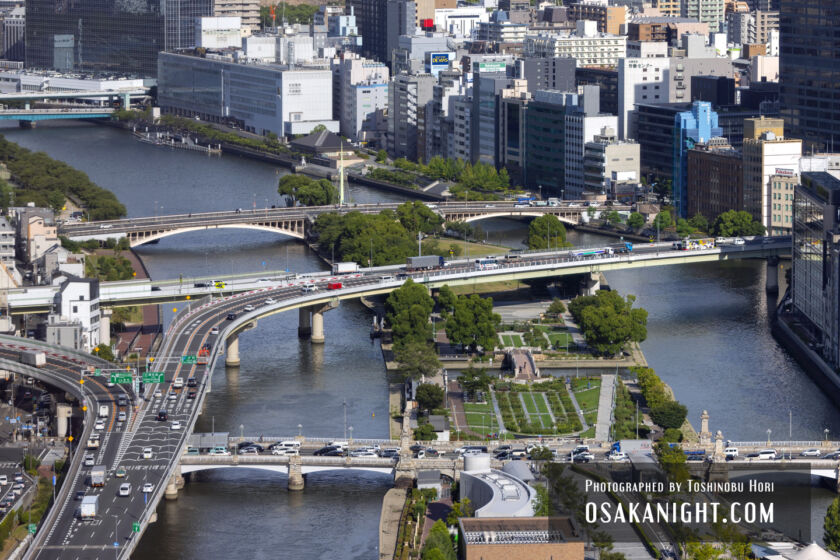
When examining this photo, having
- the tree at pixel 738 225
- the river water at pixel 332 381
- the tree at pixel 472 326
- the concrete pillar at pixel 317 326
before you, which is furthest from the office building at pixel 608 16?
the tree at pixel 472 326

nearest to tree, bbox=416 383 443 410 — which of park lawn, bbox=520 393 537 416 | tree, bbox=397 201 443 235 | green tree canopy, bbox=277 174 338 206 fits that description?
park lawn, bbox=520 393 537 416

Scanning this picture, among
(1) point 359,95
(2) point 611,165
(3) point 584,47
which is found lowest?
(2) point 611,165

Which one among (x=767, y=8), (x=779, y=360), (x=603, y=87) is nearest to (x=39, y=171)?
(x=603, y=87)

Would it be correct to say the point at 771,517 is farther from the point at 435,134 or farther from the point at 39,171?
the point at 435,134

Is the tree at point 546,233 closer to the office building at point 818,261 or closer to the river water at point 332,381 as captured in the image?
the river water at point 332,381

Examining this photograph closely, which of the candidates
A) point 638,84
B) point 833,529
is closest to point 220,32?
point 638,84

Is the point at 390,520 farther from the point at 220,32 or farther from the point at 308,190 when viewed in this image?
the point at 220,32

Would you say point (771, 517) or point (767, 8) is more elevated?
point (767, 8)
